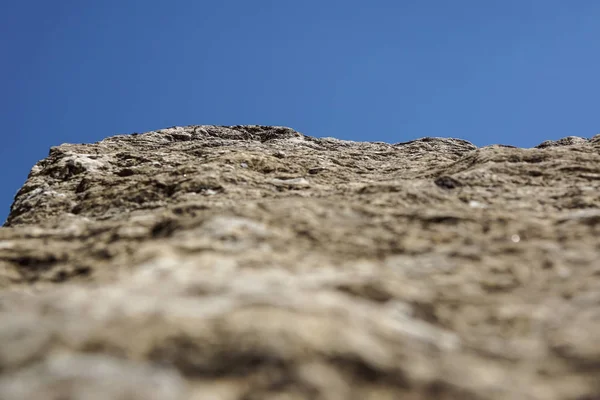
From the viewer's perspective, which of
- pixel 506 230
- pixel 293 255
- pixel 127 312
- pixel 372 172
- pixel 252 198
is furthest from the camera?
pixel 372 172

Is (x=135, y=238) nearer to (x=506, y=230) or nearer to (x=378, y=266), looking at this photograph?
(x=378, y=266)

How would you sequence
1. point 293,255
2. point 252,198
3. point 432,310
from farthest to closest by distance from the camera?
point 252,198 → point 293,255 → point 432,310

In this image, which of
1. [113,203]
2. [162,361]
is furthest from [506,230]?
[113,203]

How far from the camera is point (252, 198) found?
370 centimetres

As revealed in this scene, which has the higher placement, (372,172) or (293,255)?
(372,172)

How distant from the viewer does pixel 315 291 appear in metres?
1.96

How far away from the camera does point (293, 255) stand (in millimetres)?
2373

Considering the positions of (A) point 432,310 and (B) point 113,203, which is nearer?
(A) point 432,310

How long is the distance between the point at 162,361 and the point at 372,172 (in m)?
3.54

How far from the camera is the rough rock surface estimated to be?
150 cm

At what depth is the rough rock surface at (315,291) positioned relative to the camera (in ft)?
4.92

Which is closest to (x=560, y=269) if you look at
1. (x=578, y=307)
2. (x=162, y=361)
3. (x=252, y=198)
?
(x=578, y=307)

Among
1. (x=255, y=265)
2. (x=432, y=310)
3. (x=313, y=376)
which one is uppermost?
(x=255, y=265)

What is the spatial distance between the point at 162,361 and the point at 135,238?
1.31m
